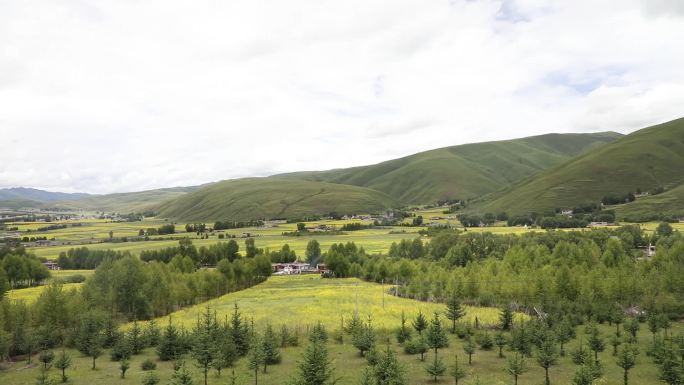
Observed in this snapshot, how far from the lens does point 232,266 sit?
4368 inches

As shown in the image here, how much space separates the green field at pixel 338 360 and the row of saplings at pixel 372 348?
102 centimetres

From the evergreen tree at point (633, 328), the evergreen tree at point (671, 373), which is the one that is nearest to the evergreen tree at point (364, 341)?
the evergreen tree at point (671, 373)

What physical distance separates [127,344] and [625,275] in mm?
83849

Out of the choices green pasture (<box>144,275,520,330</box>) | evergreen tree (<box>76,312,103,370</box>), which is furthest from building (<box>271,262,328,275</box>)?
evergreen tree (<box>76,312,103,370</box>)

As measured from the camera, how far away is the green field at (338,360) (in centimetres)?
4494

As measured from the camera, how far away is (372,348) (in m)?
49.7

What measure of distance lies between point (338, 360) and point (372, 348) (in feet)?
17.6

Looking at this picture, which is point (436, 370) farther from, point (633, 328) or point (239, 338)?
point (633, 328)

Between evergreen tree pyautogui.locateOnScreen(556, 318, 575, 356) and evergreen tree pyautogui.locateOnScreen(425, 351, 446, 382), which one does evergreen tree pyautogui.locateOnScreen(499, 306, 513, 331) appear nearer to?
evergreen tree pyautogui.locateOnScreen(556, 318, 575, 356)

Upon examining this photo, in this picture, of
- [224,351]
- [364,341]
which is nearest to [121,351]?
[224,351]

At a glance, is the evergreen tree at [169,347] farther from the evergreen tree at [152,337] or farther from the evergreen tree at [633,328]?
the evergreen tree at [633,328]

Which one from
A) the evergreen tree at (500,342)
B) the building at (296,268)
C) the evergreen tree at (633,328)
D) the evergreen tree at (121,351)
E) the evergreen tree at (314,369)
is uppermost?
the evergreen tree at (314,369)

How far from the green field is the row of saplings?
1.02 m

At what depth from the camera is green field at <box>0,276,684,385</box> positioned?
4494cm
